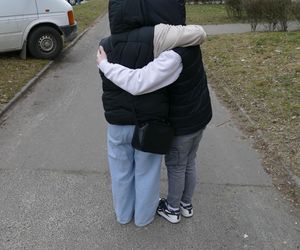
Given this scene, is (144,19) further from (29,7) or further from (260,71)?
(29,7)

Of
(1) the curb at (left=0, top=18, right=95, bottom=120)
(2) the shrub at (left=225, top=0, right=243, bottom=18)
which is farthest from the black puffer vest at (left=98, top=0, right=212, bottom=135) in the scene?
(2) the shrub at (left=225, top=0, right=243, bottom=18)

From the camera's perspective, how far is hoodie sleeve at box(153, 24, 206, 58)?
2.74m

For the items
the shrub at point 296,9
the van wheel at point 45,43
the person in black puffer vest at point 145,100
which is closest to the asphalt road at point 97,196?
the person in black puffer vest at point 145,100

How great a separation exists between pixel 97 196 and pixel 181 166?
3.52ft

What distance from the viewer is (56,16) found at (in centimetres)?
982

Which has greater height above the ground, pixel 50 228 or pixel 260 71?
pixel 50 228

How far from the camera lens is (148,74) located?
110 inches

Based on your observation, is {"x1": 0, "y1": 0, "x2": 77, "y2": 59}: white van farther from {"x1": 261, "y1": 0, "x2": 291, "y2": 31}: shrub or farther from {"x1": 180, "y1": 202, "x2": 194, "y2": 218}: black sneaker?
{"x1": 180, "y1": 202, "x2": 194, "y2": 218}: black sneaker

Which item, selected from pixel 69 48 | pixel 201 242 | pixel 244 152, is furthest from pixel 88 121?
pixel 69 48

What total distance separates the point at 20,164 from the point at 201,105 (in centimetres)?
244

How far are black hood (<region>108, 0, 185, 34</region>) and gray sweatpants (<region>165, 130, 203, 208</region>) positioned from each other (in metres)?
0.84

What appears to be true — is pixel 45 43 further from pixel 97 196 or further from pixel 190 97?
pixel 190 97

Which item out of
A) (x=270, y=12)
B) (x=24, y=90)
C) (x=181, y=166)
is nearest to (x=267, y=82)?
(x=24, y=90)

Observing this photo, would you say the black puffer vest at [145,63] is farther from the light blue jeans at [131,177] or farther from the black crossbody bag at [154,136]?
the light blue jeans at [131,177]
